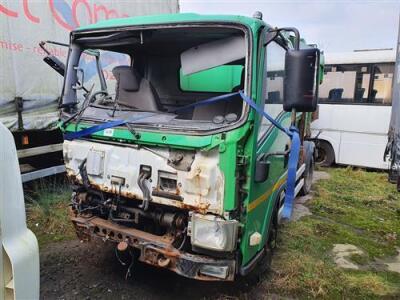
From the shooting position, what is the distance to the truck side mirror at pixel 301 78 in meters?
2.60

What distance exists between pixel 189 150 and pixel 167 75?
177 cm

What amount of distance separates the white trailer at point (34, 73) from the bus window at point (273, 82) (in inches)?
125

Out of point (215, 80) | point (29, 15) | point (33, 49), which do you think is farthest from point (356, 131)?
point (29, 15)

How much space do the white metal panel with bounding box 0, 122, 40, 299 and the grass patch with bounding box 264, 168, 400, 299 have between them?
7.57ft

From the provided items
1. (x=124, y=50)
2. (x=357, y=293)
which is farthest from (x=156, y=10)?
(x=357, y=293)

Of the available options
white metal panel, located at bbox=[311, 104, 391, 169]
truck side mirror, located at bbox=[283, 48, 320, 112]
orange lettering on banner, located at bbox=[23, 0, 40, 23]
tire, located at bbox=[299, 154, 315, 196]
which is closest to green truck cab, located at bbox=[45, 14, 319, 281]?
truck side mirror, located at bbox=[283, 48, 320, 112]

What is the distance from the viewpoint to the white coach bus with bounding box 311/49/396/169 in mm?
7969

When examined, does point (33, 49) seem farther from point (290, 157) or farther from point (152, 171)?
point (290, 157)

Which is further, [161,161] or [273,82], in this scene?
[273,82]

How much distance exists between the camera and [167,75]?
4.18 meters

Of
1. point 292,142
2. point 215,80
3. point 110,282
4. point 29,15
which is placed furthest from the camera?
point 29,15

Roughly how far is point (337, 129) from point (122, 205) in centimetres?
678

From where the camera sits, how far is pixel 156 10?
20.6ft

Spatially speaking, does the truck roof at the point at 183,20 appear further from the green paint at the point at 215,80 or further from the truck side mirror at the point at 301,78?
the green paint at the point at 215,80
